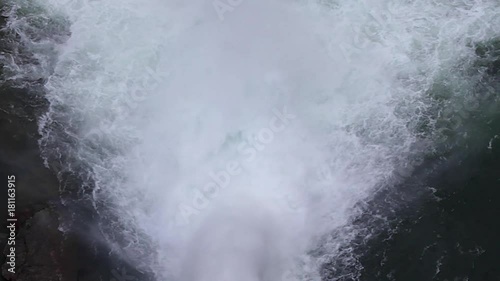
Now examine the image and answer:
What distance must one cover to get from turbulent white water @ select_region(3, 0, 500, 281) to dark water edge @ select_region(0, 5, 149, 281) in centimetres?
132

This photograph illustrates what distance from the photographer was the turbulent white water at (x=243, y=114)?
126 feet

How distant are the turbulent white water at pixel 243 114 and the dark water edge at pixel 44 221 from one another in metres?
1.32

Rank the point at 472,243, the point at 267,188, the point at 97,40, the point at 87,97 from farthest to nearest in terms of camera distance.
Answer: the point at 97,40
the point at 87,97
the point at 267,188
the point at 472,243

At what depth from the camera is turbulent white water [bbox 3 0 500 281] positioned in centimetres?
3853

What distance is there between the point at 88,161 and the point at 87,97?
20.6ft

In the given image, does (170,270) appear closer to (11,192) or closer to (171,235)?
(171,235)

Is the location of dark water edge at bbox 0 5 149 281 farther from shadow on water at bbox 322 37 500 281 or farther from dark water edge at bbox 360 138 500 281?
dark water edge at bbox 360 138 500 281

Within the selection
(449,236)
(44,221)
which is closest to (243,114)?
(44,221)

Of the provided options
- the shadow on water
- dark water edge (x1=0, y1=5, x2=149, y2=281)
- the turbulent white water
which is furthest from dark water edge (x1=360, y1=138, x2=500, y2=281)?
dark water edge (x1=0, y1=5, x2=149, y2=281)

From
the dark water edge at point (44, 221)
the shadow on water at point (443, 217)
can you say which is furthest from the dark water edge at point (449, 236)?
the dark water edge at point (44, 221)

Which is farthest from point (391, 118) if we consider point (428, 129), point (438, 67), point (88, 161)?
point (88, 161)

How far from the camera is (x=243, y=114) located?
4388 cm

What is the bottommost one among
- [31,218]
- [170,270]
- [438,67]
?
[170,270]

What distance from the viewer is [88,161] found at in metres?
41.0
